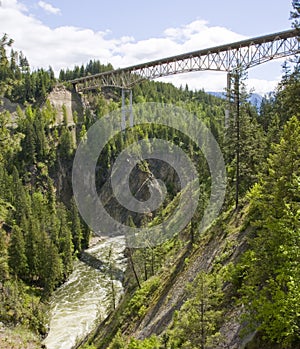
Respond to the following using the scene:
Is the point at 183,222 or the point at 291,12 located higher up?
the point at 291,12

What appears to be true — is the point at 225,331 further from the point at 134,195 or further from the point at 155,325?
the point at 134,195

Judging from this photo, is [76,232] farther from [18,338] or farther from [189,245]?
[189,245]

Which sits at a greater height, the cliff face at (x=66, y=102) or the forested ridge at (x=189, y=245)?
the cliff face at (x=66, y=102)

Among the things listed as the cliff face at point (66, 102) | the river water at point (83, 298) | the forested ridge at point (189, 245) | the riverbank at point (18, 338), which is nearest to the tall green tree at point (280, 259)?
the forested ridge at point (189, 245)

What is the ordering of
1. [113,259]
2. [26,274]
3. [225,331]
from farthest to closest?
[113,259] → [26,274] → [225,331]

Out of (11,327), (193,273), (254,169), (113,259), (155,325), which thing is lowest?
(113,259)

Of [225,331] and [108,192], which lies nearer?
[225,331]

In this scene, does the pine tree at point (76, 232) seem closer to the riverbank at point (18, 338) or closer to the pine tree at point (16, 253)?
the pine tree at point (16, 253)

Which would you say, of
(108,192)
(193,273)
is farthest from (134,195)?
(193,273)
